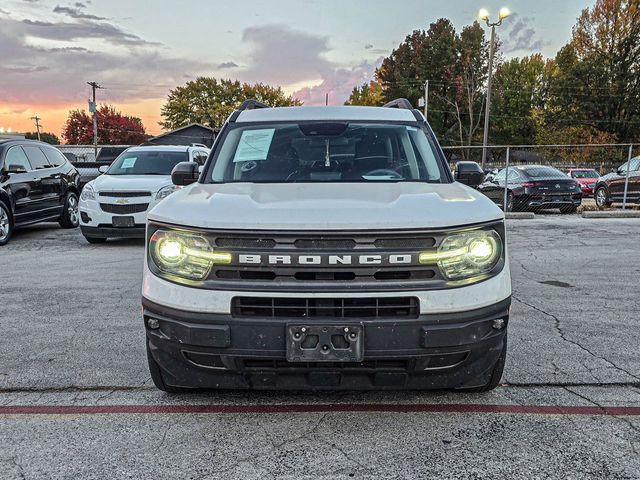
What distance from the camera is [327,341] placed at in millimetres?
2648

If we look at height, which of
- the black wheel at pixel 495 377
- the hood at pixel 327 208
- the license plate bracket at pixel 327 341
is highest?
the hood at pixel 327 208

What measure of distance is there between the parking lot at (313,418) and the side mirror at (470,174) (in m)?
1.35

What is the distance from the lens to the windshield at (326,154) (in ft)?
12.9

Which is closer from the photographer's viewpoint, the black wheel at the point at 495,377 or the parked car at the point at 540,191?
the black wheel at the point at 495,377

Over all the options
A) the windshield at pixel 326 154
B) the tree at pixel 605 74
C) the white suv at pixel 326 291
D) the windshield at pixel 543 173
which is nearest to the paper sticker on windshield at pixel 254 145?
the windshield at pixel 326 154

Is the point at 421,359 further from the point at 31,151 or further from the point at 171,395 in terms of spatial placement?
the point at 31,151

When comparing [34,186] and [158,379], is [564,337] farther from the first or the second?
[34,186]


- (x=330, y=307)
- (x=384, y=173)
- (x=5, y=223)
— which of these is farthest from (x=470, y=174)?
(x=5, y=223)

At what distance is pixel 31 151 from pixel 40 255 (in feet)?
Result: 9.21

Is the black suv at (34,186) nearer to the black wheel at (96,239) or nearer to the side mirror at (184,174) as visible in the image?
the black wheel at (96,239)

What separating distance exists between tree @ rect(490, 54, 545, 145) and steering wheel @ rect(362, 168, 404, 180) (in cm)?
5866

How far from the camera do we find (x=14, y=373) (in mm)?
3850

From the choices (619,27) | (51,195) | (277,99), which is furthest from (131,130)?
(51,195)

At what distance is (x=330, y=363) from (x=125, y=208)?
7.28 meters
